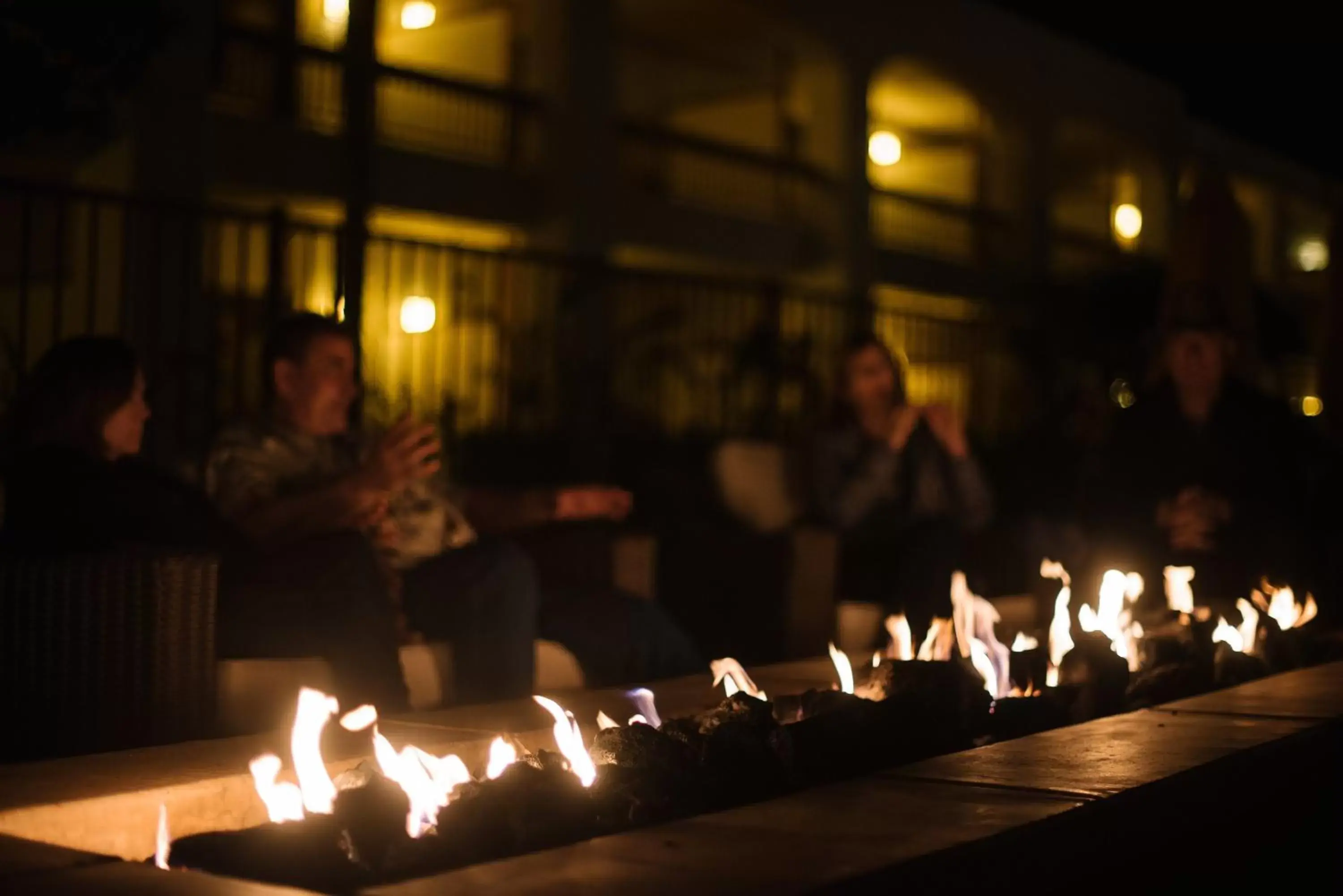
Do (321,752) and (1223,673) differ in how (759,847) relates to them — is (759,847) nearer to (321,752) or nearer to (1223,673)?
(321,752)

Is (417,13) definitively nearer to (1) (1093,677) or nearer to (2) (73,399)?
(2) (73,399)

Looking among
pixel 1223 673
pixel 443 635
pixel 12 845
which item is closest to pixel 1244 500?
pixel 1223 673

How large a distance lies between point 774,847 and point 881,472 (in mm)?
3878

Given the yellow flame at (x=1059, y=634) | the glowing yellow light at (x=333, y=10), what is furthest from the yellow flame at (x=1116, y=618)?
the glowing yellow light at (x=333, y=10)

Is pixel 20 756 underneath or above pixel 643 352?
underneath

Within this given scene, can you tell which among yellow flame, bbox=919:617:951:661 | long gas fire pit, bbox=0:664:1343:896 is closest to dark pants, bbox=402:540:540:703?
long gas fire pit, bbox=0:664:1343:896

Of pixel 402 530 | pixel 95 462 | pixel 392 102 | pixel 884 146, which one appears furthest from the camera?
pixel 884 146

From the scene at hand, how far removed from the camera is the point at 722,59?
63.6ft

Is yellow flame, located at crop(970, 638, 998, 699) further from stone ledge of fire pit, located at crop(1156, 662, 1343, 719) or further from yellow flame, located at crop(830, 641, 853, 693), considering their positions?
stone ledge of fire pit, located at crop(1156, 662, 1343, 719)

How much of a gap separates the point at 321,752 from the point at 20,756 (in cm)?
77

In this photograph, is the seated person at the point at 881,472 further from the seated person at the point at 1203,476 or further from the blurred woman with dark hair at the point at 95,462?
the blurred woman with dark hair at the point at 95,462

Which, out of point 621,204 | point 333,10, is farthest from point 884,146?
point 333,10

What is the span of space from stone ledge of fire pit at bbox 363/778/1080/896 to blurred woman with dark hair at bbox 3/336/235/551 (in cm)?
182

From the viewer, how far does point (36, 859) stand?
6.22 ft
